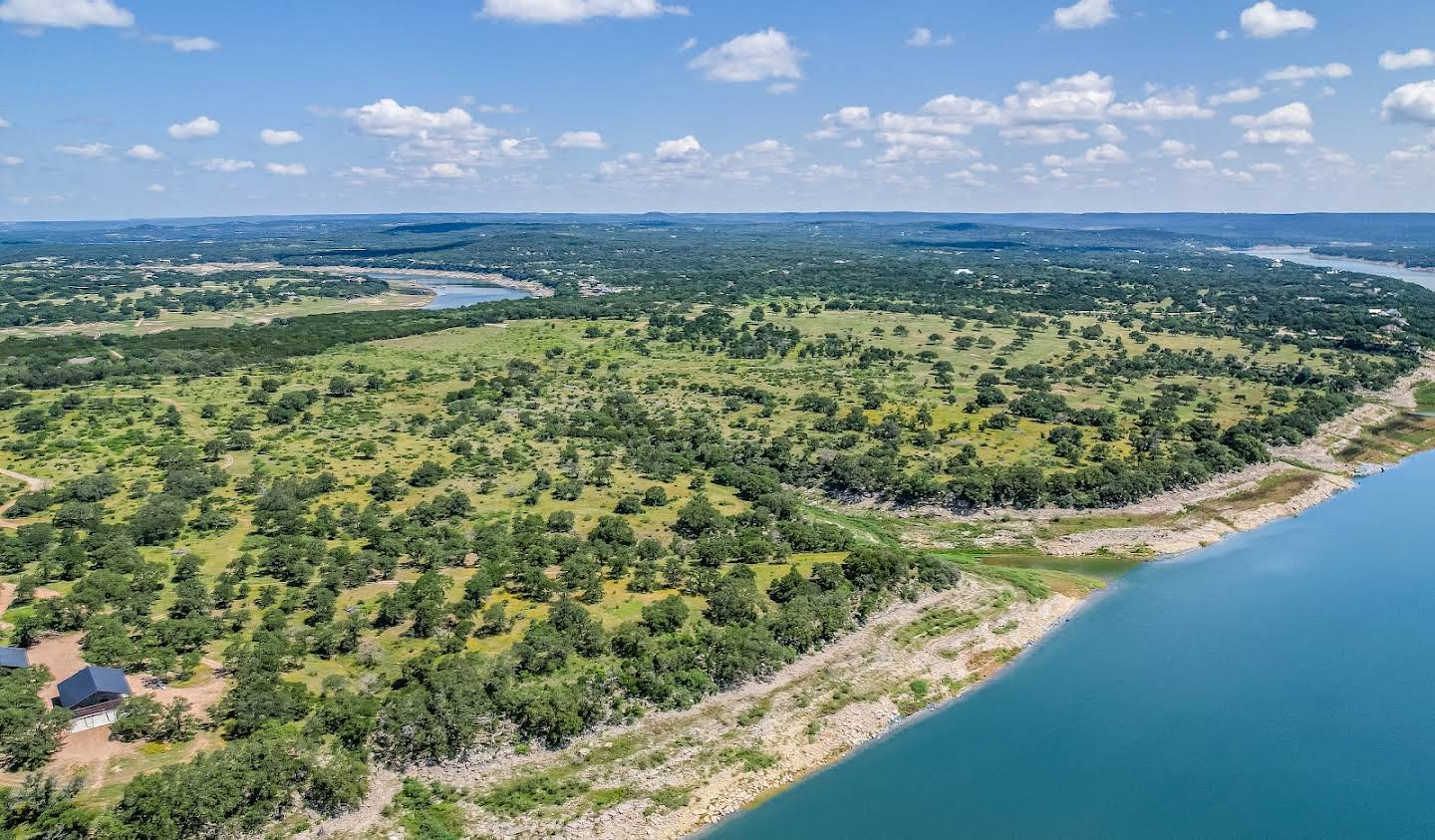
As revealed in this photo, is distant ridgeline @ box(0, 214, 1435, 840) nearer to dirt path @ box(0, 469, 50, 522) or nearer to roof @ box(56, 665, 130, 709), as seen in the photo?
dirt path @ box(0, 469, 50, 522)

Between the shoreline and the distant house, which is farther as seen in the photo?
the distant house

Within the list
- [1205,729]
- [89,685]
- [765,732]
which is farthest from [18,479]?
[1205,729]

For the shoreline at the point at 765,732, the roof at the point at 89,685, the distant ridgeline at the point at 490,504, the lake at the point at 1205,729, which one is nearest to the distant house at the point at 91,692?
the roof at the point at 89,685

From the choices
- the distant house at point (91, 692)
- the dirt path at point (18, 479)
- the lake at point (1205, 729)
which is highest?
the dirt path at point (18, 479)

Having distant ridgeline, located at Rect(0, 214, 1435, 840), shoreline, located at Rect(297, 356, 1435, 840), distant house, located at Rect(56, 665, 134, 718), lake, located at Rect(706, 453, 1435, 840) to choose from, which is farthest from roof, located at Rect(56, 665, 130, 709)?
lake, located at Rect(706, 453, 1435, 840)

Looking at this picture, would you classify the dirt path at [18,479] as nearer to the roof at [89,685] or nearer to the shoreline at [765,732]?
the roof at [89,685]
